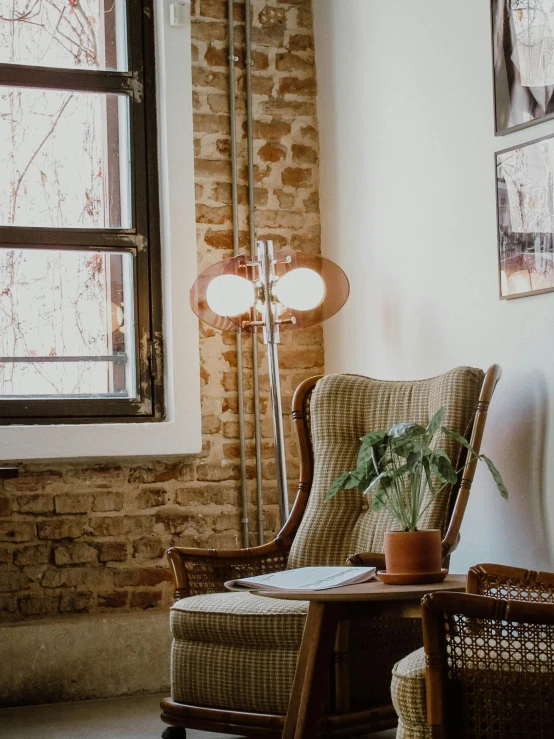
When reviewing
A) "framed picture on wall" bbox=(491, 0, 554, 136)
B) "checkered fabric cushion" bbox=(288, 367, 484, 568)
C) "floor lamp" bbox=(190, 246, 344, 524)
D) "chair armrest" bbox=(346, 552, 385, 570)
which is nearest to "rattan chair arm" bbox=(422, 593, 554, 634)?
"chair armrest" bbox=(346, 552, 385, 570)

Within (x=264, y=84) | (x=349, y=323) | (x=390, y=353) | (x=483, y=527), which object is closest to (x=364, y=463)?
(x=483, y=527)

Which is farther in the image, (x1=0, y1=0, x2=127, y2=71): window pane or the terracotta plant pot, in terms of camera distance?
(x1=0, y1=0, x2=127, y2=71): window pane

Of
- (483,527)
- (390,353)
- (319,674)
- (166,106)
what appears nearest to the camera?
(319,674)

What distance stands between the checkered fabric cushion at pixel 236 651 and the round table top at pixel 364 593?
48 centimetres

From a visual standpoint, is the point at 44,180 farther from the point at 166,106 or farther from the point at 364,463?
the point at 364,463

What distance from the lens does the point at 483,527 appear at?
346 centimetres

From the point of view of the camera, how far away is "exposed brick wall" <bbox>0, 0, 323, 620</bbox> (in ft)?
13.6

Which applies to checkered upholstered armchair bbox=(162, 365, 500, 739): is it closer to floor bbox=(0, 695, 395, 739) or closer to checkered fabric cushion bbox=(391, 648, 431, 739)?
A: floor bbox=(0, 695, 395, 739)

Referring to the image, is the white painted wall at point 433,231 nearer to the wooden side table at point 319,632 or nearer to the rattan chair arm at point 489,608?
the wooden side table at point 319,632

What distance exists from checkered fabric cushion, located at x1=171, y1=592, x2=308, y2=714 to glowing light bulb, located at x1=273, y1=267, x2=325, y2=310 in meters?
1.29

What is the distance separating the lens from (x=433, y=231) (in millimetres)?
3760

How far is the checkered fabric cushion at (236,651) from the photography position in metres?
2.93

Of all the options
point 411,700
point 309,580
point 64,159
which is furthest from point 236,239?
point 411,700

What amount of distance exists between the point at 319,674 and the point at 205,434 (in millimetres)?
1898
